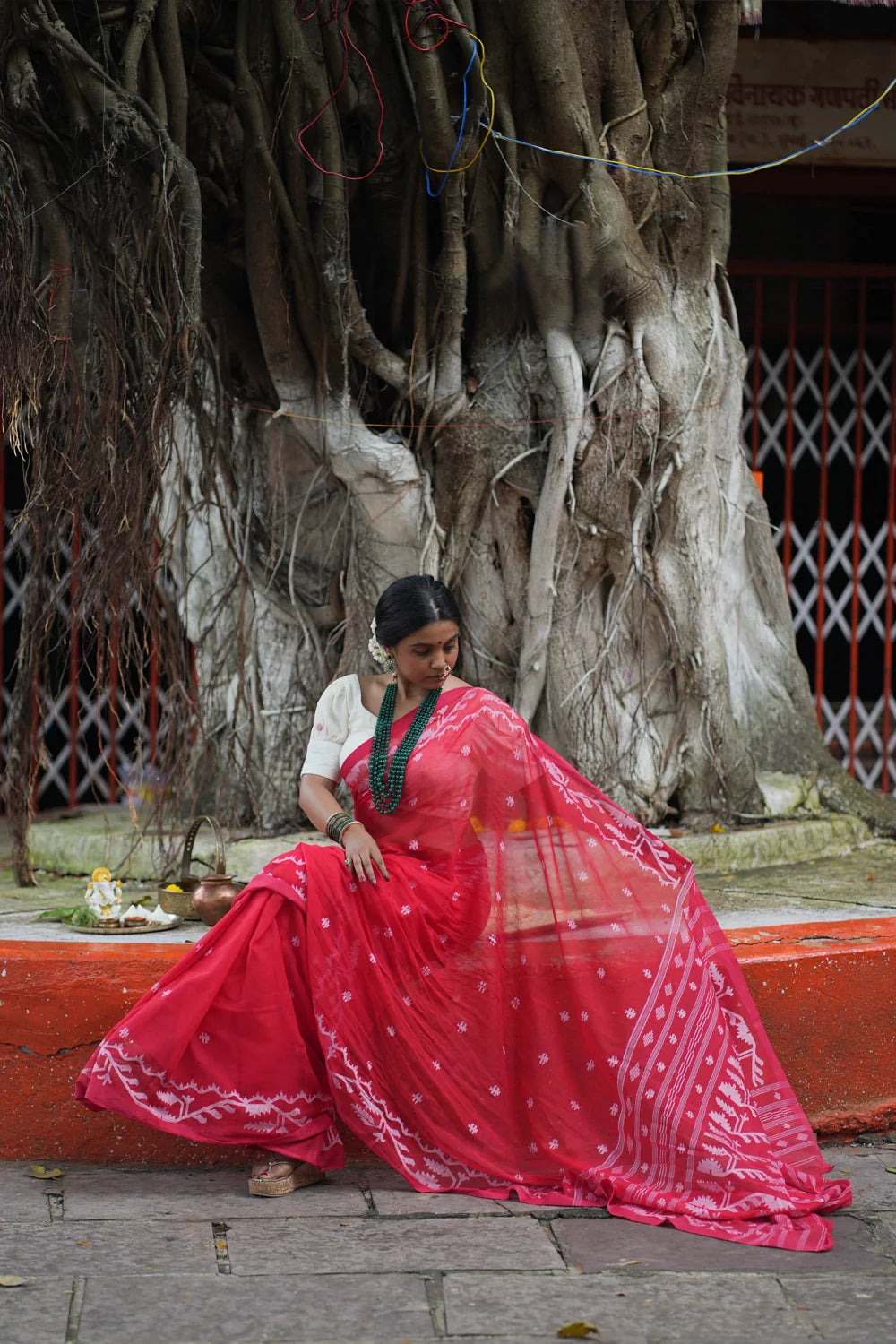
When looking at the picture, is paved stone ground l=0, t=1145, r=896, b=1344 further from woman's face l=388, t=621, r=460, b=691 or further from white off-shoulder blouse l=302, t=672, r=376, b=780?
woman's face l=388, t=621, r=460, b=691

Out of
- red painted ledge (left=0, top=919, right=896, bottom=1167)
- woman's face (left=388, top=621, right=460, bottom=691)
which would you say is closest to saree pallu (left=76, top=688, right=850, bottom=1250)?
woman's face (left=388, top=621, right=460, bottom=691)

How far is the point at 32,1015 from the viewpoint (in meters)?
3.26

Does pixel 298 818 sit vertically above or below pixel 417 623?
below

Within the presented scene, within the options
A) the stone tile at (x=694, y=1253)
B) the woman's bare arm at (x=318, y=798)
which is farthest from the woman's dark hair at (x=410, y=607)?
the stone tile at (x=694, y=1253)

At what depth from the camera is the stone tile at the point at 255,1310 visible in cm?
225

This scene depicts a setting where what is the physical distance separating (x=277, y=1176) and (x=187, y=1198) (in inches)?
7.5

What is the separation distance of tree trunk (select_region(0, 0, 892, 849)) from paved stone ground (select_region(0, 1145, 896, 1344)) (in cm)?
192

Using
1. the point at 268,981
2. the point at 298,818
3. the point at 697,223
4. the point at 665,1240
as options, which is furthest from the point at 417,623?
the point at 697,223

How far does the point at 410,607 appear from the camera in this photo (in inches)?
126

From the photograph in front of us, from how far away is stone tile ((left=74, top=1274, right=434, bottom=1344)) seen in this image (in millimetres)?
2252

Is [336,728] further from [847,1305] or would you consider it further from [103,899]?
[847,1305]

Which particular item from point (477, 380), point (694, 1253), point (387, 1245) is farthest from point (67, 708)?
point (694, 1253)

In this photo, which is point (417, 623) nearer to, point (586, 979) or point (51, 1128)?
point (586, 979)

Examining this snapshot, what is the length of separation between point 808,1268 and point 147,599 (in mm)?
2611
